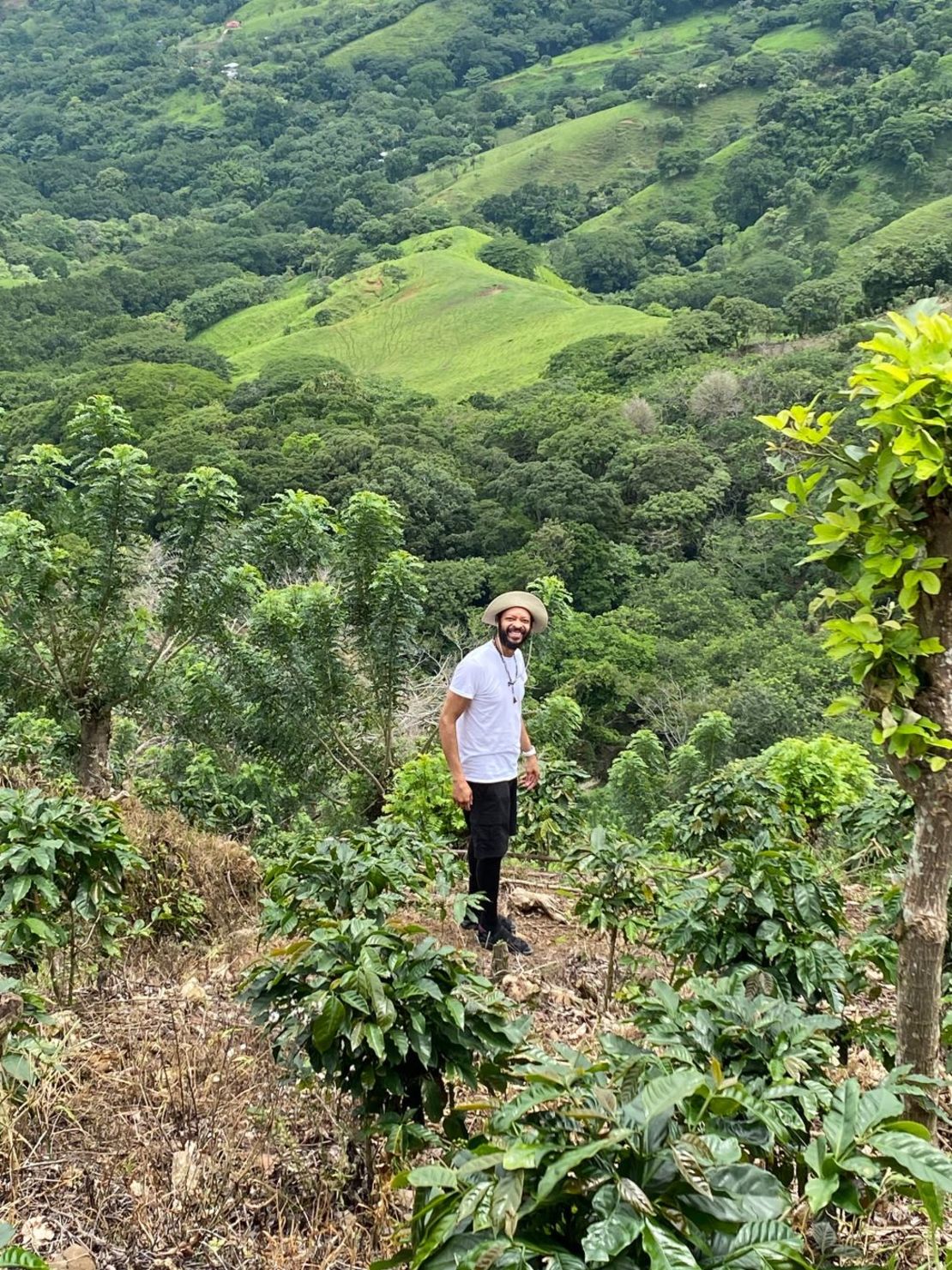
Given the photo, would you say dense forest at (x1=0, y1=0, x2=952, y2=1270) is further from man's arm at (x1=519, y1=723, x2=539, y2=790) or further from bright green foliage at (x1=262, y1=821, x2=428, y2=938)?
man's arm at (x1=519, y1=723, x2=539, y2=790)

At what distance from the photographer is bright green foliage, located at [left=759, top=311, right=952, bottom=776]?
186 centimetres

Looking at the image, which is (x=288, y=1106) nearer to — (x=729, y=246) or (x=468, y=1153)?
(x=468, y=1153)

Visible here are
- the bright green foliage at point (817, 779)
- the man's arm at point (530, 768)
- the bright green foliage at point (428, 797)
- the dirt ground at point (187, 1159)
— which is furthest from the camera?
the bright green foliage at point (817, 779)

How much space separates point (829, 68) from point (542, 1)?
47.0 metres

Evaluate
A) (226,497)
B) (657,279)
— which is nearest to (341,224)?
(657,279)

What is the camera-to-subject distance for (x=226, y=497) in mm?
7160

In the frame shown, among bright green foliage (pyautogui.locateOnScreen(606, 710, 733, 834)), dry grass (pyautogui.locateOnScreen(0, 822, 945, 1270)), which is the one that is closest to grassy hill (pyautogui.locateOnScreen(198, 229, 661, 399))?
bright green foliage (pyautogui.locateOnScreen(606, 710, 733, 834))

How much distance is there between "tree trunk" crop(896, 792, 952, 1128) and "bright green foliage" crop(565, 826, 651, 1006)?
1379mm

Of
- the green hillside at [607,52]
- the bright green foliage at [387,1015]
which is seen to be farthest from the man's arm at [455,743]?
the green hillside at [607,52]

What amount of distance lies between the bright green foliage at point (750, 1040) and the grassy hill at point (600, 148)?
90.2 meters

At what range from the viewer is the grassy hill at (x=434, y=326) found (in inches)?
2303

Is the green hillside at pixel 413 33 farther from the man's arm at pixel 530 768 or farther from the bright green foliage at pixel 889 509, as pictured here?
the bright green foliage at pixel 889 509

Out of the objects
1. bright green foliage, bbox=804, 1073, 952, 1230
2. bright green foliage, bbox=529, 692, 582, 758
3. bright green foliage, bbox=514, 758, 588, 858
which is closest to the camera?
bright green foliage, bbox=804, 1073, 952, 1230

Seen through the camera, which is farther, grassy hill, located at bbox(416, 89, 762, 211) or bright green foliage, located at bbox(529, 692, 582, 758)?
grassy hill, located at bbox(416, 89, 762, 211)
